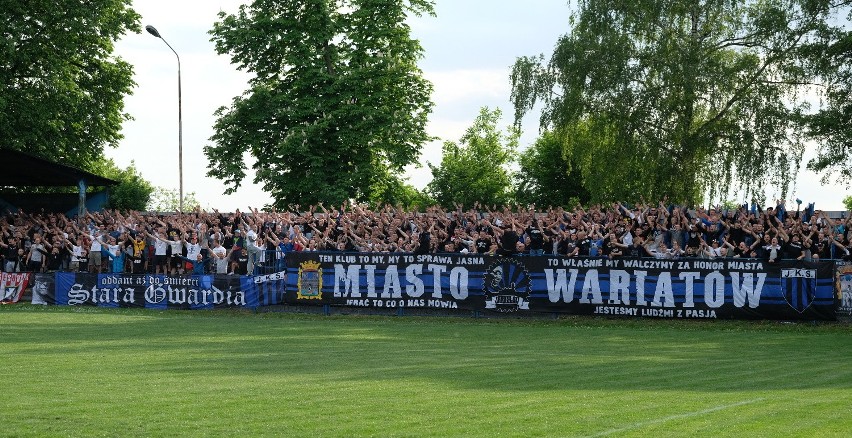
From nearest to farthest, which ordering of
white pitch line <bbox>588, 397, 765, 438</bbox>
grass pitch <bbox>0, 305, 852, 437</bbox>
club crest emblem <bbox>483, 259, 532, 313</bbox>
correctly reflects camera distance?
white pitch line <bbox>588, 397, 765, 438</bbox>, grass pitch <bbox>0, 305, 852, 437</bbox>, club crest emblem <bbox>483, 259, 532, 313</bbox>

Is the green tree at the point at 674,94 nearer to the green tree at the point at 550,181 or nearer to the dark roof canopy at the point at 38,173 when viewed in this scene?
the dark roof canopy at the point at 38,173

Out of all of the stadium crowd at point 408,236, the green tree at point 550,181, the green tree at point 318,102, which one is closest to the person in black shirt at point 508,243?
the stadium crowd at point 408,236

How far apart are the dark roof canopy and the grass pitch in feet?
59.0

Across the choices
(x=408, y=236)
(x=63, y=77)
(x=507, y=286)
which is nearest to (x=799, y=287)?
(x=507, y=286)

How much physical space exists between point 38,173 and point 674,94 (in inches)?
1009

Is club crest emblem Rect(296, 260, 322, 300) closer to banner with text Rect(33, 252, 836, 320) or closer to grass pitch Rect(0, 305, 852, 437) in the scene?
banner with text Rect(33, 252, 836, 320)

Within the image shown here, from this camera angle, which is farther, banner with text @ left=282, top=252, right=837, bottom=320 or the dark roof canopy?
the dark roof canopy

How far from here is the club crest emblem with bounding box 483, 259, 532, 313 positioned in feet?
101

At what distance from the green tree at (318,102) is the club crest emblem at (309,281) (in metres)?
22.2

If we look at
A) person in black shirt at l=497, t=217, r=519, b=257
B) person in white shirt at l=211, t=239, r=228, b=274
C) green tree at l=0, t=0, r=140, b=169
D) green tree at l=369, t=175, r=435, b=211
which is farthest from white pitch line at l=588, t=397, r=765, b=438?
green tree at l=369, t=175, r=435, b=211

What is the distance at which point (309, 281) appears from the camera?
32.9 meters

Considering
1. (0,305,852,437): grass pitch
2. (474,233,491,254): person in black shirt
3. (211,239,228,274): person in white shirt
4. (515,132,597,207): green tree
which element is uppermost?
(515,132,597,207): green tree

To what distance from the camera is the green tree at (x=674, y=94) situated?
155ft

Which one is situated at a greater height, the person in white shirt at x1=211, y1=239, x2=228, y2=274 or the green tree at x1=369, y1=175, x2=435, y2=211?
the green tree at x1=369, y1=175, x2=435, y2=211
